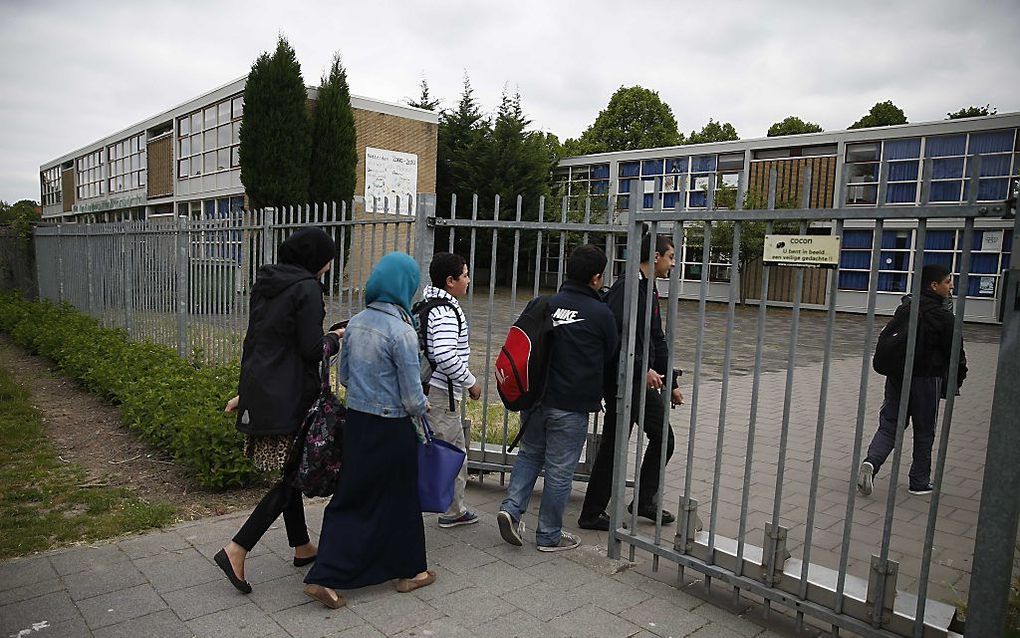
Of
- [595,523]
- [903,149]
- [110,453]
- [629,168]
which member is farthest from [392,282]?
[629,168]

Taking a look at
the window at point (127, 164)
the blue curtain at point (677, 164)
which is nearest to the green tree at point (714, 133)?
the blue curtain at point (677, 164)

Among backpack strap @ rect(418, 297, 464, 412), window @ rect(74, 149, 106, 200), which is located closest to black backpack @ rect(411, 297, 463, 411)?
backpack strap @ rect(418, 297, 464, 412)

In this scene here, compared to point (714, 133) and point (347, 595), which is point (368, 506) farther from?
point (714, 133)

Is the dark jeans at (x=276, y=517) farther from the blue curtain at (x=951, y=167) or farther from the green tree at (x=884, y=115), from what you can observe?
the green tree at (x=884, y=115)

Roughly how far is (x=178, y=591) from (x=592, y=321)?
2650 millimetres

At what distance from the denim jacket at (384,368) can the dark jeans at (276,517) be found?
2.26 ft

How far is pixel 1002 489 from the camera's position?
274 cm

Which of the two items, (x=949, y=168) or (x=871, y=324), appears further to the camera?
(x=949, y=168)

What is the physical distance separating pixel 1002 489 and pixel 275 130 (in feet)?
72.5

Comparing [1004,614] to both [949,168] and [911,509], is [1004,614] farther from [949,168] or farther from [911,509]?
[949,168]

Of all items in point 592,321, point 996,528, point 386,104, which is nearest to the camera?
point 996,528

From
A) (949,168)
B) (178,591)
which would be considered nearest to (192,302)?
(178,591)

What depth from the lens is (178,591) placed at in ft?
11.8

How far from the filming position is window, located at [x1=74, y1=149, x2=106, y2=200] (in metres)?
39.2
